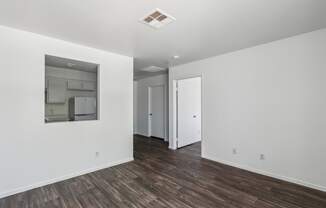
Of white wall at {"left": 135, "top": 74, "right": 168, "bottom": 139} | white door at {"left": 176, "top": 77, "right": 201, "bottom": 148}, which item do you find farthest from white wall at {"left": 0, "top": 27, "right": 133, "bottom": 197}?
white wall at {"left": 135, "top": 74, "right": 168, "bottom": 139}

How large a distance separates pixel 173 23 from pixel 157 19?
0.25m

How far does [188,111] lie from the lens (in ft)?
17.1

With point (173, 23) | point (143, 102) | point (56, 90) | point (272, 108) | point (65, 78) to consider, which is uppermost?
point (173, 23)

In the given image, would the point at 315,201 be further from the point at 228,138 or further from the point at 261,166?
the point at 228,138

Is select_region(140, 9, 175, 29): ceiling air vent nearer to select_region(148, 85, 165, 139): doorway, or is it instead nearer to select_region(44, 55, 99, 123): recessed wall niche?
select_region(44, 55, 99, 123): recessed wall niche

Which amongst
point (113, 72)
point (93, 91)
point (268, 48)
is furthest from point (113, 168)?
point (268, 48)

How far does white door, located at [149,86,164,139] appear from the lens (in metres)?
6.18

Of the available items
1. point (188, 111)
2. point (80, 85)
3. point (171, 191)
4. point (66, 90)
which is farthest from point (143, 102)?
point (171, 191)

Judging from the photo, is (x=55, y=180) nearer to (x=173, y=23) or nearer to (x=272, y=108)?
(x=173, y=23)

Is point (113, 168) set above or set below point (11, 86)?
below

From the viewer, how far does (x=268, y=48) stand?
2967mm

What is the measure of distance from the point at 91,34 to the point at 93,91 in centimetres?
260

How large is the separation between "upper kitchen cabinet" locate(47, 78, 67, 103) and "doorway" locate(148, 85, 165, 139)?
10.5ft

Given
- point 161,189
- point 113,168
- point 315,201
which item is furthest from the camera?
point 113,168
